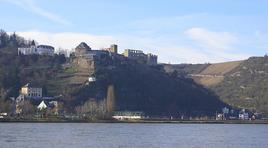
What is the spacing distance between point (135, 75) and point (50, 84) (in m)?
30.2

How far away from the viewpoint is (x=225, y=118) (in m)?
199

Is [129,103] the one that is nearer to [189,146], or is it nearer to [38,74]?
[38,74]

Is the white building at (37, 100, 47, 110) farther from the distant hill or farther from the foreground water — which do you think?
the foreground water

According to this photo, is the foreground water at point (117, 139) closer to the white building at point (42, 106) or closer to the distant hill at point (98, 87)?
the white building at point (42, 106)

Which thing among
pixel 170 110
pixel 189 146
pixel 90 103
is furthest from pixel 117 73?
pixel 189 146

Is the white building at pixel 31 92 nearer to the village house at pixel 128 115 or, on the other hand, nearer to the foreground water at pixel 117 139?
the village house at pixel 128 115

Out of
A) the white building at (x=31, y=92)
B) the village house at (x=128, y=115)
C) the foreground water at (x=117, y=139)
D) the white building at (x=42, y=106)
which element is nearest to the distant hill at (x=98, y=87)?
the white building at (x=31, y=92)

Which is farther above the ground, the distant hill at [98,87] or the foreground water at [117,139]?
the distant hill at [98,87]

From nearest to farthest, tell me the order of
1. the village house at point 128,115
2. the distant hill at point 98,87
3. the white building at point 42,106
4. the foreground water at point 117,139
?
the foreground water at point 117,139 < the white building at point 42,106 < the village house at point 128,115 < the distant hill at point 98,87

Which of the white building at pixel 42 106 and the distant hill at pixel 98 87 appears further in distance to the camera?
the distant hill at pixel 98 87

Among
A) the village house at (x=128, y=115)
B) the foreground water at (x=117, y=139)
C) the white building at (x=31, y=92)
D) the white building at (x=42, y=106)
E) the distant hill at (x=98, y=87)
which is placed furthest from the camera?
the white building at (x=31, y=92)

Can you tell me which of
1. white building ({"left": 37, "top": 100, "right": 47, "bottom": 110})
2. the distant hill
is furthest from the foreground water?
the distant hill

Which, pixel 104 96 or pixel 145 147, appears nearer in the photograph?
pixel 145 147

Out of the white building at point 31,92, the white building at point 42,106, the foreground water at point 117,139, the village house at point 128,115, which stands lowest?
the foreground water at point 117,139
